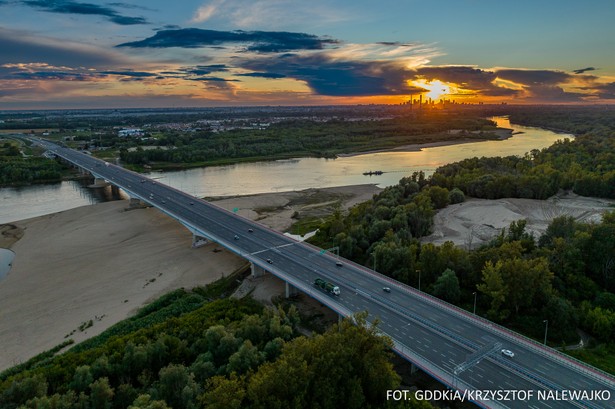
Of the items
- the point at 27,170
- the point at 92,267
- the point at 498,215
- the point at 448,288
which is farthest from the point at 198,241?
the point at 27,170

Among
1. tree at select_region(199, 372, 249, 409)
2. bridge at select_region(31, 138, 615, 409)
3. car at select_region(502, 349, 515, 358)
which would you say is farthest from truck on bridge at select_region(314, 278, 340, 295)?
tree at select_region(199, 372, 249, 409)

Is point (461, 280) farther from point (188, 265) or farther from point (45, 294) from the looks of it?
point (45, 294)

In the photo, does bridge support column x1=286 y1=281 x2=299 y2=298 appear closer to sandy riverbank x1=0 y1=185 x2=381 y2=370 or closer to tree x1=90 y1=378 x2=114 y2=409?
sandy riverbank x1=0 y1=185 x2=381 y2=370

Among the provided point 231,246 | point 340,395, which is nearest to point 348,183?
point 231,246

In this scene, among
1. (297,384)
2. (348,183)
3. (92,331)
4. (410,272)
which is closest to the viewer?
(297,384)

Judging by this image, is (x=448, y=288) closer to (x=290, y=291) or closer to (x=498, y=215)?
(x=290, y=291)
